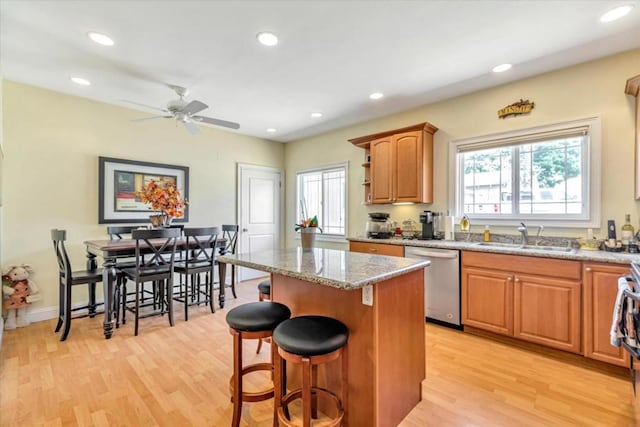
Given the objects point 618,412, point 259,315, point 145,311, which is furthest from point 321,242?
point 618,412

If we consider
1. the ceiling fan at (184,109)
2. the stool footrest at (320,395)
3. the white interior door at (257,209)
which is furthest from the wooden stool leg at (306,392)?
the white interior door at (257,209)

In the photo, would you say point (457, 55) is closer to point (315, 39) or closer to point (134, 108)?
point (315, 39)

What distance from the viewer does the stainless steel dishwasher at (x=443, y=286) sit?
3062 millimetres

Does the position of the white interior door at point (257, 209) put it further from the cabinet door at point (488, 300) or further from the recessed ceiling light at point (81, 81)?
the cabinet door at point (488, 300)

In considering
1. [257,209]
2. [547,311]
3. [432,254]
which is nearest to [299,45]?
[432,254]

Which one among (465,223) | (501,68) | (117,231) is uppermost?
(501,68)

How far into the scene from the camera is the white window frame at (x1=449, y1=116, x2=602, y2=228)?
2.72 meters

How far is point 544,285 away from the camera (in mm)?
2527

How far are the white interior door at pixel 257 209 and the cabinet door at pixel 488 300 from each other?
137 inches

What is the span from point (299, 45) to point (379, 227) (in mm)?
2493

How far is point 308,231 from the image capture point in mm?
2193

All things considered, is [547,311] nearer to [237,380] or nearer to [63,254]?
[237,380]

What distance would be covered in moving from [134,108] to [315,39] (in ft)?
9.72

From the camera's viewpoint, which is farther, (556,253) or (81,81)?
(81,81)
